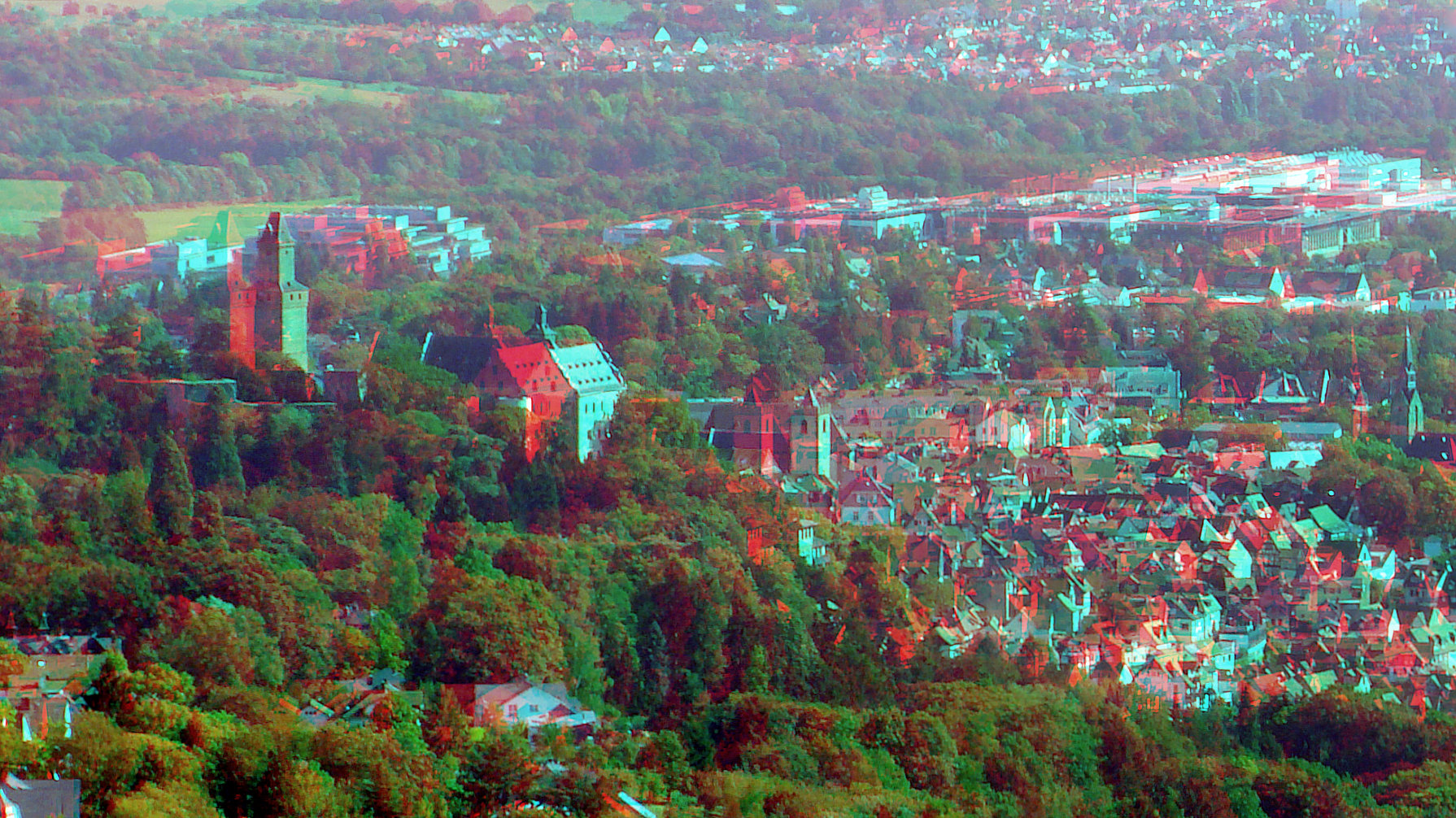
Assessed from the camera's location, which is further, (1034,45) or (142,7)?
(1034,45)

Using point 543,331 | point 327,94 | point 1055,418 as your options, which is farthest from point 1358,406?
point 327,94

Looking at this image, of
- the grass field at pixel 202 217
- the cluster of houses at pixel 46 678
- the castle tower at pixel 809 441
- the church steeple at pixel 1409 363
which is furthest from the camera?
the grass field at pixel 202 217

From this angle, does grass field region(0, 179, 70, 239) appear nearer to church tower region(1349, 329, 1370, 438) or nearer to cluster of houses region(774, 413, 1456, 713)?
cluster of houses region(774, 413, 1456, 713)

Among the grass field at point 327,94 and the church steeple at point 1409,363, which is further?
the grass field at point 327,94

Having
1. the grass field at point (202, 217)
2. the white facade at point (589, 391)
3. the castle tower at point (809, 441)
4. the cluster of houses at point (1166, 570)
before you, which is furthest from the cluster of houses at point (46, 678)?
the grass field at point (202, 217)

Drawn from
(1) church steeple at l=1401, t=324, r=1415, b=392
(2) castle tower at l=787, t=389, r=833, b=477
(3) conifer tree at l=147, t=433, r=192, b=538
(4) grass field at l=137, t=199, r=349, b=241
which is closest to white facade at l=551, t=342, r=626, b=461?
(2) castle tower at l=787, t=389, r=833, b=477

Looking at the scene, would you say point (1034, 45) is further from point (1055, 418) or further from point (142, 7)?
point (1055, 418)

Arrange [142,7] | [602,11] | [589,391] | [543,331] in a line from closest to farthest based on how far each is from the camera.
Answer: [589,391]
[543,331]
[142,7]
[602,11]

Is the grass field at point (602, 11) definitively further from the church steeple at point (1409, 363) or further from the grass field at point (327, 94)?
the church steeple at point (1409, 363)
